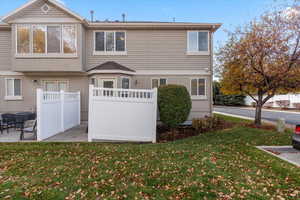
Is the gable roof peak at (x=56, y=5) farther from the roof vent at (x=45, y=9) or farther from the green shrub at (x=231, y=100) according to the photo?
the green shrub at (x=231, y=100)

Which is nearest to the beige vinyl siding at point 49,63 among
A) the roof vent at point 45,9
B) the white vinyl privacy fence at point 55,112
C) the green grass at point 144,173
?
the white vinyl privacy fence at point 55,112

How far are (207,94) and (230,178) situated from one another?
8229 millimetres

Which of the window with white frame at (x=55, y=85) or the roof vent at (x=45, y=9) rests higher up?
the roof vent at (x=45, y=9)

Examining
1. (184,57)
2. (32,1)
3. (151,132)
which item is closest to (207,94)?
(184,57)

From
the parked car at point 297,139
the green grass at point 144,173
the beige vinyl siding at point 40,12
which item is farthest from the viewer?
the beige vinyl siding at point 40,12

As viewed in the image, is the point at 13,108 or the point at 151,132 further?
the point at 13,108

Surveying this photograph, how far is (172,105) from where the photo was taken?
7559 millimetres

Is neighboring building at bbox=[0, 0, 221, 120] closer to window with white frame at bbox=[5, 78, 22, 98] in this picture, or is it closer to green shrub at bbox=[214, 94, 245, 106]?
window with white frame at bbox=[5, 78, 22, 98]

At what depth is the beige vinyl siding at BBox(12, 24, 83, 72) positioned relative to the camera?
9883 millimetres

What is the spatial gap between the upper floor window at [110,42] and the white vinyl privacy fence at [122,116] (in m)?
5.19

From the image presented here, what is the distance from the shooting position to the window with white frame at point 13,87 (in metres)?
11.0

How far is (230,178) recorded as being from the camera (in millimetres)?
3477

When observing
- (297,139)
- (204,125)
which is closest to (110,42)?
(204,125)

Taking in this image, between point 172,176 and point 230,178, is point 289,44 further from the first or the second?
point 172,176
